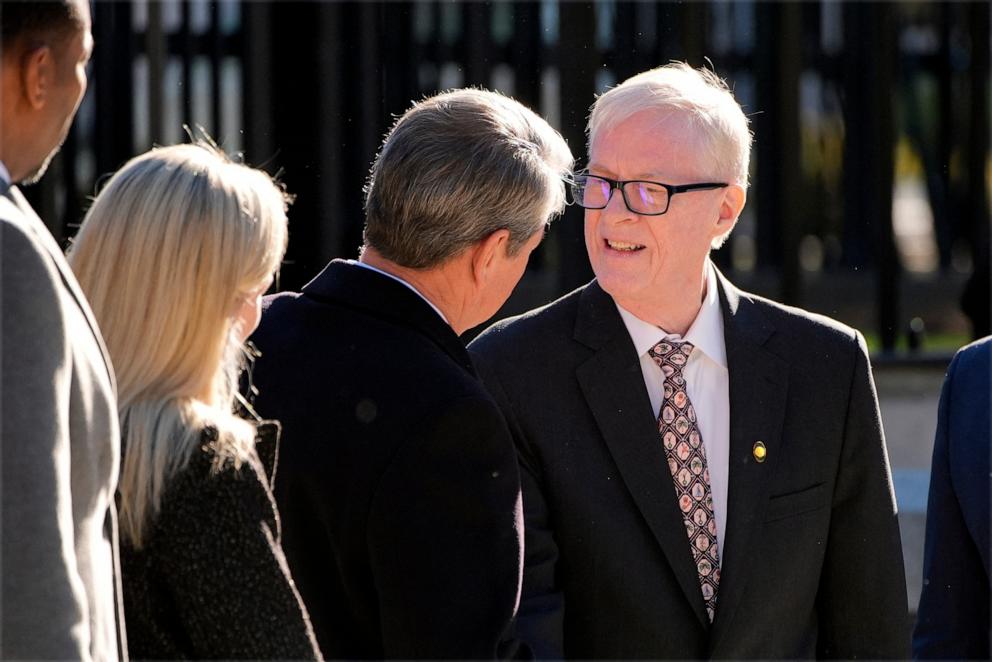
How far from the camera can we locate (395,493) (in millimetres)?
1911

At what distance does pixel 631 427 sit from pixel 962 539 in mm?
610

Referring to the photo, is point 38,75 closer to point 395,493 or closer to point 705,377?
point 395,493

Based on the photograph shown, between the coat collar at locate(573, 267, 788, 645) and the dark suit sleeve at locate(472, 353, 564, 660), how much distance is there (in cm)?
15

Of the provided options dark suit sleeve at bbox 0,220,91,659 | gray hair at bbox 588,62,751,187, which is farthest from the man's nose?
dark suit sleeve at bbox 0,220,91,659

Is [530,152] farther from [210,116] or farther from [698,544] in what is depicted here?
[210,116]

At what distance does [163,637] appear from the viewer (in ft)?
5.72

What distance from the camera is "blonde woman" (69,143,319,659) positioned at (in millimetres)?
1719

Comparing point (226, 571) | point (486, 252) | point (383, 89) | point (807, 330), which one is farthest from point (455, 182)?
point (383, 89)

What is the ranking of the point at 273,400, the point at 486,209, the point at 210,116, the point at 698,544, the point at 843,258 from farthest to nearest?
the point at 843,258 → the point at 210,116 → the point at 698,544 → the point at 486,209 → the point at 273,400

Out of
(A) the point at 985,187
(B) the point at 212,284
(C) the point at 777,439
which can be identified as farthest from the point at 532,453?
(A) the point at 985,187

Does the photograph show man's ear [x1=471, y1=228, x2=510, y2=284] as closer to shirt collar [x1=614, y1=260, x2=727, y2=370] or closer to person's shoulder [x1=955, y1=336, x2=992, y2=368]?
shirt collar [x1=614, y1=260, x2=727, y2=370]

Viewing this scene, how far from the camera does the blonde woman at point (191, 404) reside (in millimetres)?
1719

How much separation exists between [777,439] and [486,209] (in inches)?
29.7

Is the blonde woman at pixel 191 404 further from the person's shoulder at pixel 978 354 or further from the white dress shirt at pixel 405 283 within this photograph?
the person's shoulder at pixel 978 354
